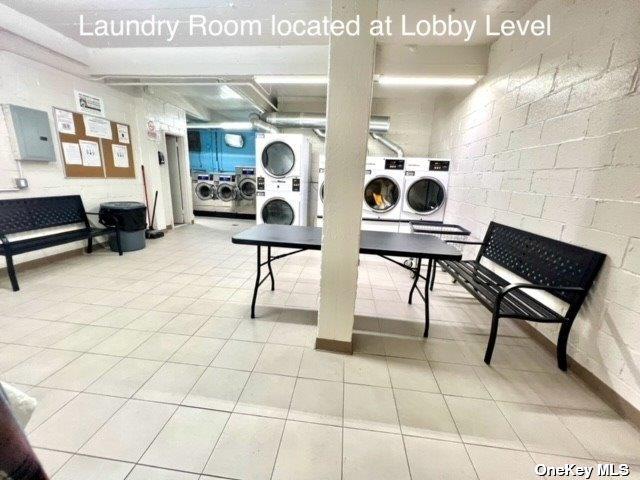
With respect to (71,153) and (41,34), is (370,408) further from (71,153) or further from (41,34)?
(41,34)

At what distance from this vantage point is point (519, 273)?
2318 millimetres

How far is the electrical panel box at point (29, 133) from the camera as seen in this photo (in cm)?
304

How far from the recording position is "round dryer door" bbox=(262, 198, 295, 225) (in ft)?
17.1

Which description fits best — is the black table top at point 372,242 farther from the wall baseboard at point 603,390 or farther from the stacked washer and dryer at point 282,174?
the stacked washer and dryer at point 282,174

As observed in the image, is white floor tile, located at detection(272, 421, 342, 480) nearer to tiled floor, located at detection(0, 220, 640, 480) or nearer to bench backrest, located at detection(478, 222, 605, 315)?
tiled floor, located at detection(0, 220, 640, 480)

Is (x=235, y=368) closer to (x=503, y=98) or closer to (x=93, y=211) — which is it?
(x=503, y=98)

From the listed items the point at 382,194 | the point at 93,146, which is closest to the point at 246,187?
the point at 93,146

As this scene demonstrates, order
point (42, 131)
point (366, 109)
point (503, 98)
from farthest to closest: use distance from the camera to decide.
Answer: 1. point (42, 131)
2. point (503, 98)
3. point (366, 109)

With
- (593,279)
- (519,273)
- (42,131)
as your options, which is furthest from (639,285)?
(42,131)

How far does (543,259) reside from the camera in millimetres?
2105

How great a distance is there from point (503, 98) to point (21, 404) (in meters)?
4.11

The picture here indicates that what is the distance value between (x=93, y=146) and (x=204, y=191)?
147 inches

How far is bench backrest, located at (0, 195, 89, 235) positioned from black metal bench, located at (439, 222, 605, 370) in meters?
4.73
